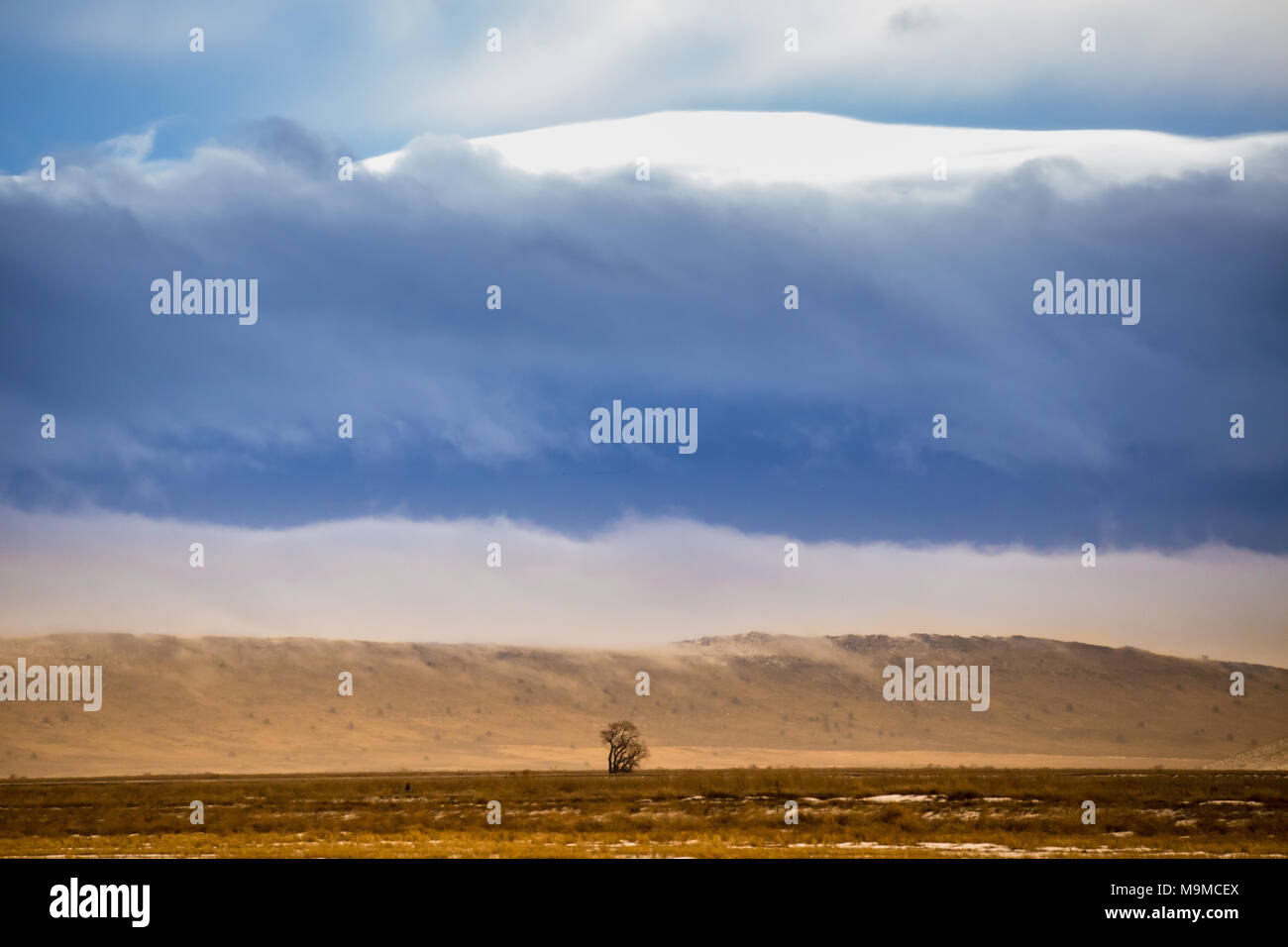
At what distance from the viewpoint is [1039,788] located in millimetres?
55625

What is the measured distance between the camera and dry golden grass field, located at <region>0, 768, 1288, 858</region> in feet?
121

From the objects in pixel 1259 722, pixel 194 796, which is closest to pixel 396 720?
pixel 194 796

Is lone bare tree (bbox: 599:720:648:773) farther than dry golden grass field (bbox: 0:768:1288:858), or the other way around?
lone bare tree (bbox: 599:720:648:773)

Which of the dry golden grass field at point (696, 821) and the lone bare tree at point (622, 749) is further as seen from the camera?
the lone bare tree at point (622, 749)

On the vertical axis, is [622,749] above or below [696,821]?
A: below

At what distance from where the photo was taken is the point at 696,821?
47.7 meters

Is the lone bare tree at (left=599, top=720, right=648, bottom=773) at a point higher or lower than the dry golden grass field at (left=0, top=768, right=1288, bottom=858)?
lower

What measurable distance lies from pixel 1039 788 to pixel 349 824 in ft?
106

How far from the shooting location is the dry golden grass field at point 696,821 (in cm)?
3703

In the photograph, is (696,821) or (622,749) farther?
(622,749)

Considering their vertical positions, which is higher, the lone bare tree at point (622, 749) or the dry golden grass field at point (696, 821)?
the dry golden grass field at point (696, 821)
